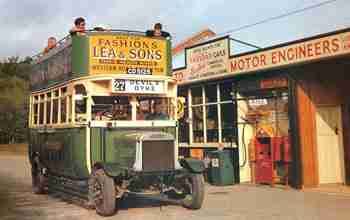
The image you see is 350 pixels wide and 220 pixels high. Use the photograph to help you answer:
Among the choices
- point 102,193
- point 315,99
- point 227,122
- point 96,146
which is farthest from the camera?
point 227,122

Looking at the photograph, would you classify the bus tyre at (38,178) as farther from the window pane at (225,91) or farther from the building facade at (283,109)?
the window pane at (225,91)

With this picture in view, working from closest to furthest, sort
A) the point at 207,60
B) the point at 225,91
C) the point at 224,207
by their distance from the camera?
the point at 224,207, the point at 225,91, the point at 207,60

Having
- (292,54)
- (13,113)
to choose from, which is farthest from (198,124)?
(13,113)

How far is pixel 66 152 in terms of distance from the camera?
40.7ft

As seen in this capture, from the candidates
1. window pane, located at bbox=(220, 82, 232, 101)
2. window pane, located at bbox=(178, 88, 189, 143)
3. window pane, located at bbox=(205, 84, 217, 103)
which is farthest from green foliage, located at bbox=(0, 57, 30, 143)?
window pane, located at bbox=(220, 82, 232, 101)

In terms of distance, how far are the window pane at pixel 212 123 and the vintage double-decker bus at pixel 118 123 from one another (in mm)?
5368

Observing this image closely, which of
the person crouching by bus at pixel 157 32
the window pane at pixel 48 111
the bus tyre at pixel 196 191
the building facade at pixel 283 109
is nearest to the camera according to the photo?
the bus tyre at pixel 196 191

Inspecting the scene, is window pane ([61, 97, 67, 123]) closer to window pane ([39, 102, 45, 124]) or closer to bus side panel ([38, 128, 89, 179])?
bus side panel ([38, 128, 89, 179])

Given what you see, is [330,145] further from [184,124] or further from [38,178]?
[38,178]

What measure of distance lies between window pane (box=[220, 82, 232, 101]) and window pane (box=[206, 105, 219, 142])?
544 millimetres

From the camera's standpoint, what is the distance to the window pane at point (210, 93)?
59.0 ft

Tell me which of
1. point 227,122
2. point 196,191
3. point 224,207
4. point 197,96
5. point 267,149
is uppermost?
point 197,96

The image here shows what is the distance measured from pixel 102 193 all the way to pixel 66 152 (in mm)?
2219

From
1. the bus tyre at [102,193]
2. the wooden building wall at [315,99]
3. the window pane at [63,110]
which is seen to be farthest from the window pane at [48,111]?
the wooden building wall at [315,99]
